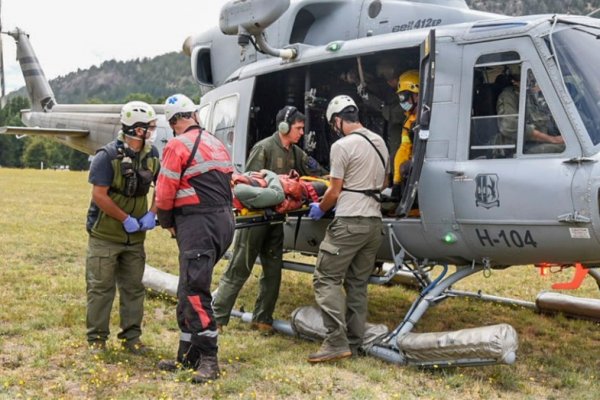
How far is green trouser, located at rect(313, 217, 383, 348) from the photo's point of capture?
199 inches

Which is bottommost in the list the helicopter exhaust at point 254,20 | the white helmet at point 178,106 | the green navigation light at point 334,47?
the white helmet at point 178,106

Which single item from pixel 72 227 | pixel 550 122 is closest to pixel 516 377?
pixel 550 122

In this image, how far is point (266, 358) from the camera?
16.9 ft

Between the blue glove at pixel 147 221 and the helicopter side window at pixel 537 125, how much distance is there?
288cm

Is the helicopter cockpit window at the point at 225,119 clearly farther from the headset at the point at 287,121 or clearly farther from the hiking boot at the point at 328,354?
the hiking boot at the point at 328,354

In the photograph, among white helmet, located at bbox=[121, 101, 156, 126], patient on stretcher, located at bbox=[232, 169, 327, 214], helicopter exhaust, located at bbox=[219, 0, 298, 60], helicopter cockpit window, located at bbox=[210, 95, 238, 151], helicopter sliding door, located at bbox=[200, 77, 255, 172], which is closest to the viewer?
white helmet, located at bbox=[121, 101, 156, 126]

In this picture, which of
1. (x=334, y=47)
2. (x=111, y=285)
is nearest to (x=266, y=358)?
(x=111, y=285)

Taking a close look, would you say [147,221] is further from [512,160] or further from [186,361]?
[512,160]

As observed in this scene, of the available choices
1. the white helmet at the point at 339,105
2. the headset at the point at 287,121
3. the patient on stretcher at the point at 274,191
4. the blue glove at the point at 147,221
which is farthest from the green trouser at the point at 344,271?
the blue glove at the point at 147,221

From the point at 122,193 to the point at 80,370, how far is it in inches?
52.2

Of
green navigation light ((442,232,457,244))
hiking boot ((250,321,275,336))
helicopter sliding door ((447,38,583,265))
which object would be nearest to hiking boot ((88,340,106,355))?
hiking boot ((250,321,275,336))

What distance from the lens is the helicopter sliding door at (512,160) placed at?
4688mm

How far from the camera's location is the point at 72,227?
1292 centimetres

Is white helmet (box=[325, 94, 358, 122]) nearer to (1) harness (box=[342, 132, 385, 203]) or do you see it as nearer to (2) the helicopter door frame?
(1) harness (box=[342, 132, 385, 203])
